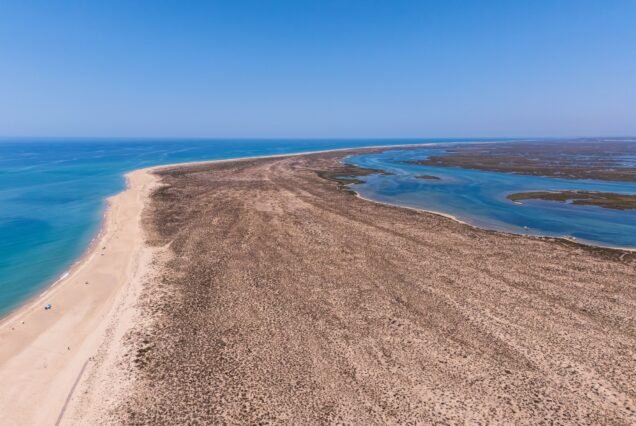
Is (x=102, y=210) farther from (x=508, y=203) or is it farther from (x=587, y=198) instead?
(x=587, y=198)

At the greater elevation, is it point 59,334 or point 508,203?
point 508,203

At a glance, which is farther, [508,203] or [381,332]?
[508,203]

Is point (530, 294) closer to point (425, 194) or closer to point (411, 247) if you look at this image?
point (411, 247)

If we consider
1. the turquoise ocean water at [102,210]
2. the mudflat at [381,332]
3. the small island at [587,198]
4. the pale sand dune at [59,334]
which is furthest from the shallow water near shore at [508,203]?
the pale sand dune at [59,334]

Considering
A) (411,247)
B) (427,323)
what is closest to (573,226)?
(411,247)

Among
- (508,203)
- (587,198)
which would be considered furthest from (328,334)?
(587,198)

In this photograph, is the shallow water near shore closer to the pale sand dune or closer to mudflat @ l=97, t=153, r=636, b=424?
mudflat @ l=97, t=153, r=636, b=424

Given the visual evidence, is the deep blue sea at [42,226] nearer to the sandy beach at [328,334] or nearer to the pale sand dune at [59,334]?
the pale sand dune at [59,334]
